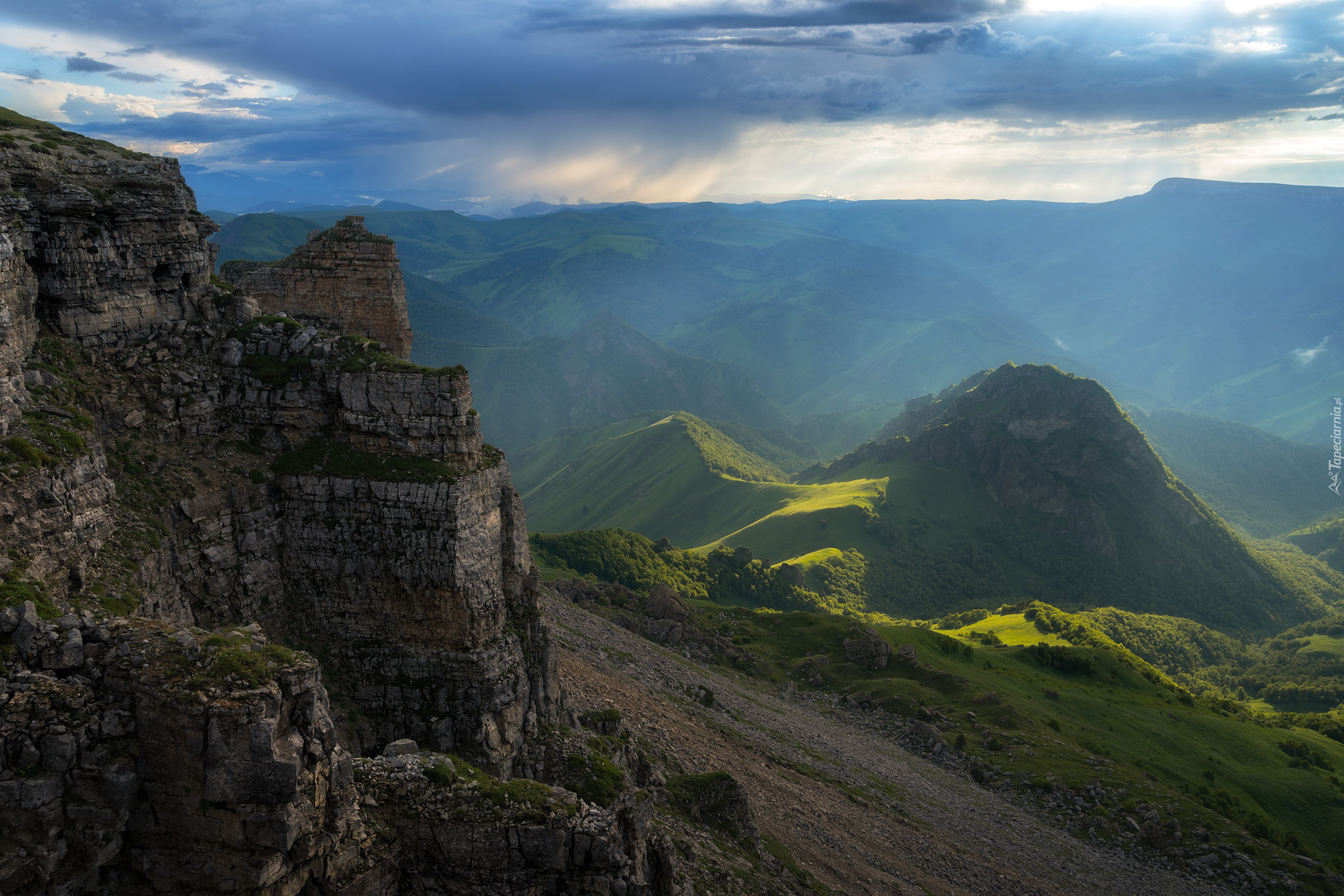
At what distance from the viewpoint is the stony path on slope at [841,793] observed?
55.6 metres

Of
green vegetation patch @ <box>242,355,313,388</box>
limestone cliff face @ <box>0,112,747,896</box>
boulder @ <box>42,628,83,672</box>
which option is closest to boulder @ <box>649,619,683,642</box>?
limestone cliff face @ <box>0,112,747,896</box>

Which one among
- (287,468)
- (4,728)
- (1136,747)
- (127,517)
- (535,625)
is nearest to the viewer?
(4,728)

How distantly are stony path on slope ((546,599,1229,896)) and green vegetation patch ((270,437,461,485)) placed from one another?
1981cm

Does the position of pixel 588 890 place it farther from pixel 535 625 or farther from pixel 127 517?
pixel 127 517

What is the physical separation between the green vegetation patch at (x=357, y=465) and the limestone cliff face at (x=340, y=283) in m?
17.0

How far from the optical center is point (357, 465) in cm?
3188

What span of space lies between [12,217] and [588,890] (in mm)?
28124

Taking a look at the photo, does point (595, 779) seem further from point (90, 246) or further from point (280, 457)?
point (90, 246)

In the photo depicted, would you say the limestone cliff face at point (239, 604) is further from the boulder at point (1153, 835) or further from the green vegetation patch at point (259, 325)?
the boulder at point (1153, 835)

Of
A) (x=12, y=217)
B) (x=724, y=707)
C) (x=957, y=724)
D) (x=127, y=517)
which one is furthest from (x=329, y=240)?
(x=957, y=724)

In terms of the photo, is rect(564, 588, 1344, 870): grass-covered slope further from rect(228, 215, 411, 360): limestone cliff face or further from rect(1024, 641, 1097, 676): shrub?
rect(228, 215, 411, 360): limestone cliff face

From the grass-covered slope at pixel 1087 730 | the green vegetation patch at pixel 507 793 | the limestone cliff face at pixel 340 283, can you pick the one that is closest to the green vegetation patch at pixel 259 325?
the limestone cliff face at pixel 340 283

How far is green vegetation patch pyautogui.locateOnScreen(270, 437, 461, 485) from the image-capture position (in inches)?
1241

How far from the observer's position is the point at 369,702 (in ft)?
107
